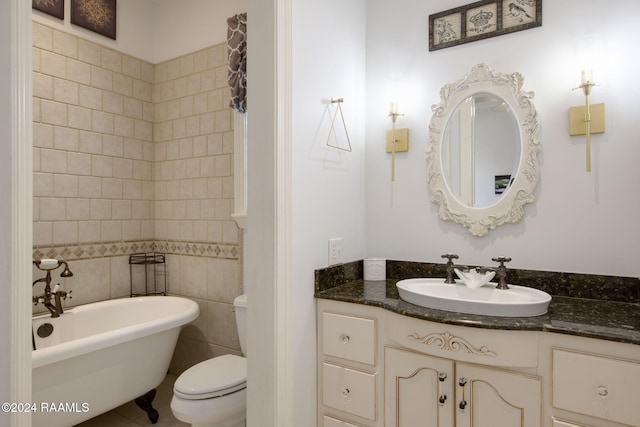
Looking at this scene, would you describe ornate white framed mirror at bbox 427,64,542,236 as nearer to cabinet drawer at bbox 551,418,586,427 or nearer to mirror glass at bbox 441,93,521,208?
mirror glass at bbox 441,93,521,208

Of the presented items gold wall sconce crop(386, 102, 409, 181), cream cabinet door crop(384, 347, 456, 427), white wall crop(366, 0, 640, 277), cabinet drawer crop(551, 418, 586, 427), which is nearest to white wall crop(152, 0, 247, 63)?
white wall crop(366, 0, 640, 277)

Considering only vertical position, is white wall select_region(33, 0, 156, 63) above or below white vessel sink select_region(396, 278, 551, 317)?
above

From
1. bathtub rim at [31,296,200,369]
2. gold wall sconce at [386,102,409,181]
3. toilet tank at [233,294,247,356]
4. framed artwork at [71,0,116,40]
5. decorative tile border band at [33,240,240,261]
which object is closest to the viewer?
bathtub rim at [31,296,200,369]

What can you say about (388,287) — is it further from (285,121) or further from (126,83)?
(126,83)

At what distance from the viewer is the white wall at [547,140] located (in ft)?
5.30

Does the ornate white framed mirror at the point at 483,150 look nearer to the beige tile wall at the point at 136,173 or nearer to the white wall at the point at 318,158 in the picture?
the white wall at the point at 318,158

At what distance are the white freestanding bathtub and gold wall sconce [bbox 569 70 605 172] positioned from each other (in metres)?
2.42

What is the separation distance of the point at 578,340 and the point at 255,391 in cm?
125

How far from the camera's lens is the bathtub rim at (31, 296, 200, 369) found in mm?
1843

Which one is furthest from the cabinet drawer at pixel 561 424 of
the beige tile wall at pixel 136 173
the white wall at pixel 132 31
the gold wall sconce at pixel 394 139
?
the white wall at pixel 132 31

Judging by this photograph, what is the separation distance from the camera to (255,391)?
5.42 feet

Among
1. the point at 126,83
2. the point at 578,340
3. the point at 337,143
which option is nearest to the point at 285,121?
the point at 337,143

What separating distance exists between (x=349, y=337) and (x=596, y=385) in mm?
903

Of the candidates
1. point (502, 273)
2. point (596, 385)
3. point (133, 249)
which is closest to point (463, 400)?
point (596, 385)
